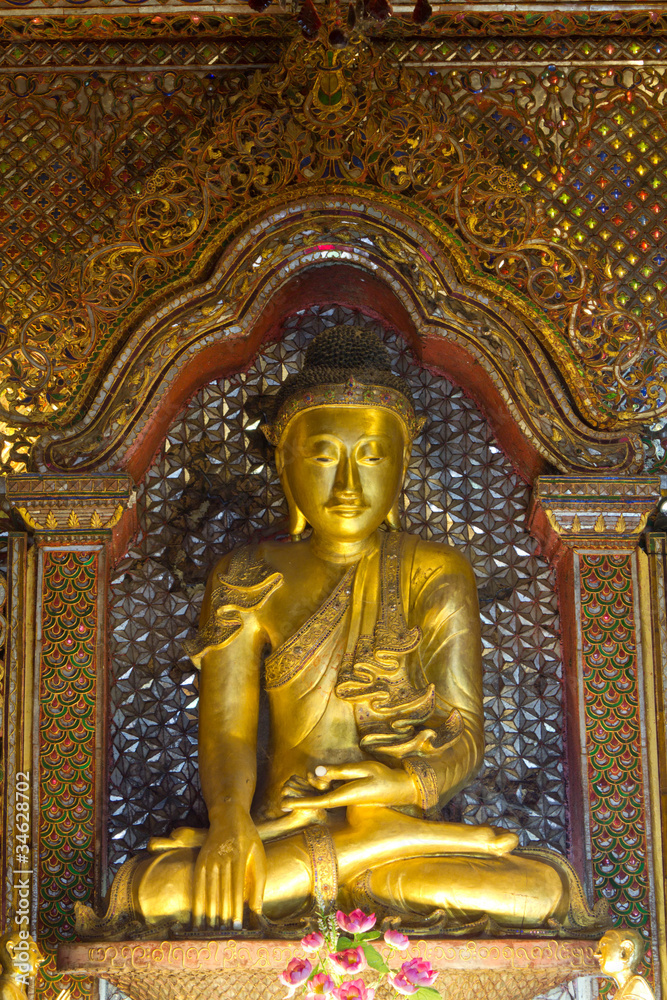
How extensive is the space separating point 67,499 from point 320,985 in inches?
90.4

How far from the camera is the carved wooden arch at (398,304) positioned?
5.95 meters

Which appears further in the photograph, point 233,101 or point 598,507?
point 233,101

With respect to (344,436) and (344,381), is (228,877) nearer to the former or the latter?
(344,436)

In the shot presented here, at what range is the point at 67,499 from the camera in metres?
5.83

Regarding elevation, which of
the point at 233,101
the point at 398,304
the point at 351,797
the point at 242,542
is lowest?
the point at 351,797

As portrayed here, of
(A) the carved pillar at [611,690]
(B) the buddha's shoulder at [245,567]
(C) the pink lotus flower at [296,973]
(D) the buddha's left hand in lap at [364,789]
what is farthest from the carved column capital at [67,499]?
(C) the pink lotus flower at [296,973]

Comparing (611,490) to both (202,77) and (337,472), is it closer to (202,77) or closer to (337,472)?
(337,472)

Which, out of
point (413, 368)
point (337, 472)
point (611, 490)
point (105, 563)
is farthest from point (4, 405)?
point (611, 490)

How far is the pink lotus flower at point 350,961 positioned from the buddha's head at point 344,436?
76.0 inches

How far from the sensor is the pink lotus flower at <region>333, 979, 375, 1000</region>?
4.54 metres

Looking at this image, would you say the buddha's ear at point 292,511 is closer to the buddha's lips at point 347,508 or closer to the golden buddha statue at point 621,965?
the buddha's lips at point 347,508

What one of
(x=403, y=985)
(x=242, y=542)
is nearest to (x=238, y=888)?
(x=403, y=985)

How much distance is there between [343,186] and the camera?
20.3 feet

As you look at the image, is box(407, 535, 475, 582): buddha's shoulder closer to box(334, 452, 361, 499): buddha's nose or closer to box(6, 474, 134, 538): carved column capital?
box(334, 452, 361, 499): buddha's nose
